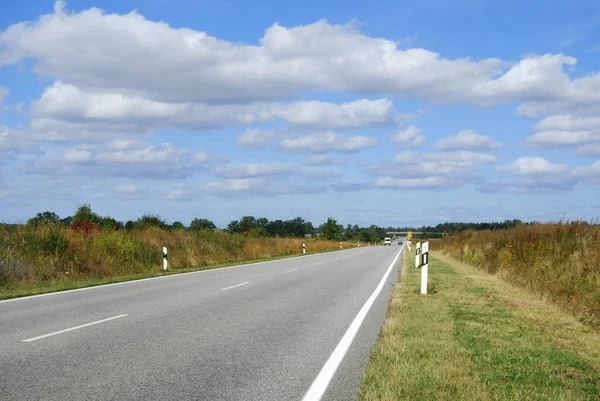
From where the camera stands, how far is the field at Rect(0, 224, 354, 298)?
18594 millimetres

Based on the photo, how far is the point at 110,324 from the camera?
9.96m

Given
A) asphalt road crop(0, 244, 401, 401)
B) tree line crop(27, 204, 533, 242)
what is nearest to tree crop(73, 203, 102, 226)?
tree line crop(27, 204, 533, 242)

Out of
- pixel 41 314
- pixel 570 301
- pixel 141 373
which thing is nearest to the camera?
pixel 141 373

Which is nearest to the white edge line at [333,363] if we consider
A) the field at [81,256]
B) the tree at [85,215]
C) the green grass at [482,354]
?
the green grass at [482,354]

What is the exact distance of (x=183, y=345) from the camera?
26.8ft

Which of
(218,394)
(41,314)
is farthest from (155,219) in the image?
(218,394)

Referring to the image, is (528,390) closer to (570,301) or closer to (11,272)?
(570,301)

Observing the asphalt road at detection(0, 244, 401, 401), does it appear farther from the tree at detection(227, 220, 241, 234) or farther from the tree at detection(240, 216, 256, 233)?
the tree at detection(240, 216, 256, 233)

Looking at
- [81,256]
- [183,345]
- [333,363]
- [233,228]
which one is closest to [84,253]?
[81,256]

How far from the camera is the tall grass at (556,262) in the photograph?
13003 mm

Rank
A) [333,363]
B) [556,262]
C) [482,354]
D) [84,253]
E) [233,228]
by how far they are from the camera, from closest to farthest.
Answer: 1. [333,363]
2. [482,354]
3. [556,262]
4. [84,253]
5. [233,228]

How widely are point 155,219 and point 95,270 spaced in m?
20.3

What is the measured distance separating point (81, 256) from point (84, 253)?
34 centimetres

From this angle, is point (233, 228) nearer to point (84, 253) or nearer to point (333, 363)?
point (84, 253)
